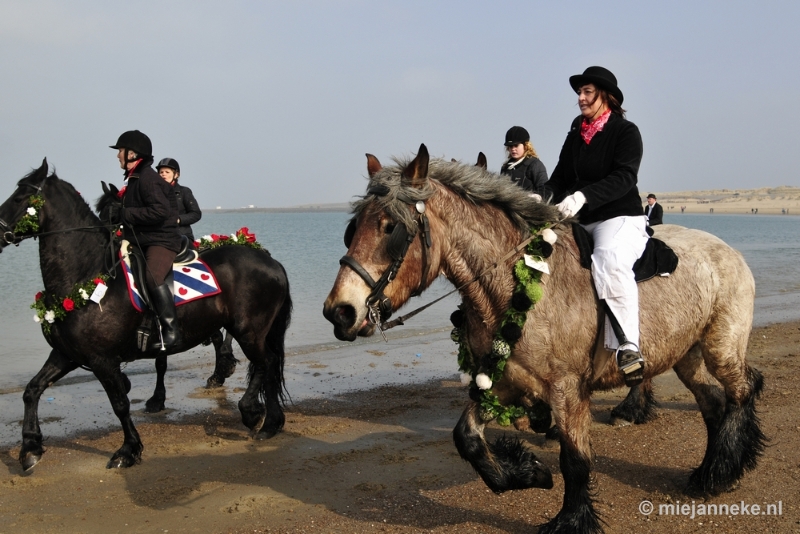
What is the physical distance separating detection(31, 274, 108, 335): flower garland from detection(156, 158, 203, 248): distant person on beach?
3.23 m

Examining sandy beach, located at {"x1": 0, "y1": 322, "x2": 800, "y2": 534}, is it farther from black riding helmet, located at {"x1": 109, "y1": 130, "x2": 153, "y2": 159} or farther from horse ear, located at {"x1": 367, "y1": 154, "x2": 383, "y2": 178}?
black riding helmet, located at {"x1": 109, "y1": 130, "x2": 153, "y2": 159}

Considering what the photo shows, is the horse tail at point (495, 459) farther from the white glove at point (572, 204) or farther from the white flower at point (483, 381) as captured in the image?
the white glove at point (572, 204)

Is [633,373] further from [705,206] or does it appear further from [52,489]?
[705,206]

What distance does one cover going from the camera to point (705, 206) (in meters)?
139

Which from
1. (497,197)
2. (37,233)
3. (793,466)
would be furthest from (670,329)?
(37,233)

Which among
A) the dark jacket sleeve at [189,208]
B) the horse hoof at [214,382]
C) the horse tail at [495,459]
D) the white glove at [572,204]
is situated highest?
the white glove at [572,204]

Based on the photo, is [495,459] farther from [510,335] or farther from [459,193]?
[459,193]

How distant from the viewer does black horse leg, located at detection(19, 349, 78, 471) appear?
20.6 feet

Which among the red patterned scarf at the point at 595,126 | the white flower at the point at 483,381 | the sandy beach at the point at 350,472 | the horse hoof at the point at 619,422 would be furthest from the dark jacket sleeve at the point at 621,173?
the horse hoof at the point at 619,422

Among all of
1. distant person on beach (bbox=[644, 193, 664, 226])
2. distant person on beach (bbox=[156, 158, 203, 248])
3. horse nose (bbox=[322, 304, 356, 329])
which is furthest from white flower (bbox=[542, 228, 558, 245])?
distant person on beach (bbox=[644, 193, 664, 226])

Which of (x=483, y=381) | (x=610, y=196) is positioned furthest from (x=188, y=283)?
(x=610, y=196)

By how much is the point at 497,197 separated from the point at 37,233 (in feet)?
15.5

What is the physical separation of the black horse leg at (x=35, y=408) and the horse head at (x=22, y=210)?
1196 mm

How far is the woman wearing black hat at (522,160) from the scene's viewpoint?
852cm
